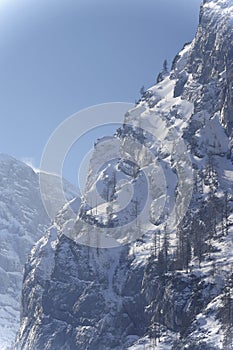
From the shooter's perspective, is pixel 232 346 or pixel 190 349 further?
pixel 190 349

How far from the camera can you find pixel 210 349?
192875 mm

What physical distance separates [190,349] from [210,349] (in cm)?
786

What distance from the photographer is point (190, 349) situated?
19912 centimetres

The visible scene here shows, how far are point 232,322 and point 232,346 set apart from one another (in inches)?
450

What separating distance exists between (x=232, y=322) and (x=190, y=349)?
13344mm

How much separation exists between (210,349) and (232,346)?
7768 mm

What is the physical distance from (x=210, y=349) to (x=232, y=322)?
10.1 meters

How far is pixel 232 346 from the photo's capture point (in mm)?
187125

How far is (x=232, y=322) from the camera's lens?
19775 centimetres

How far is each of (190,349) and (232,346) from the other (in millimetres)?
15608
